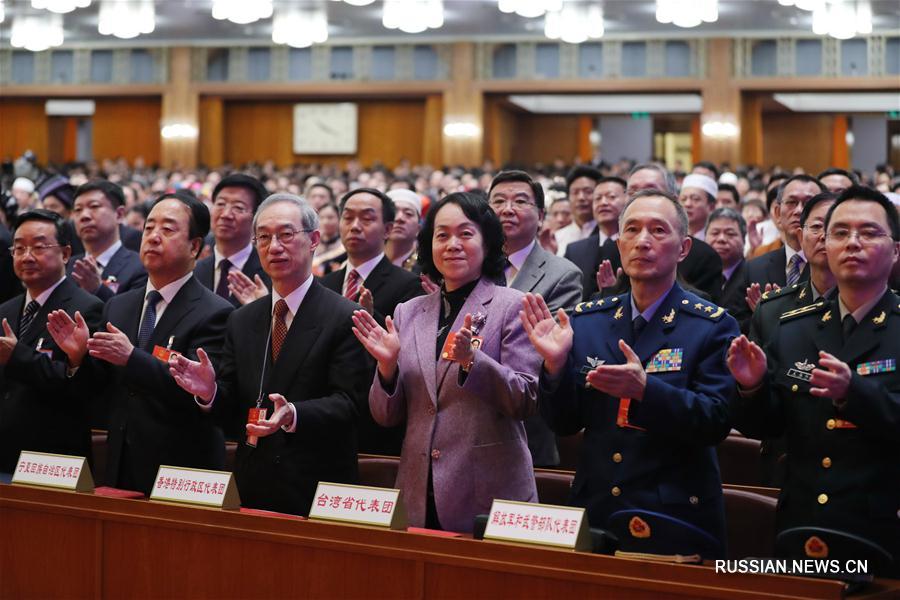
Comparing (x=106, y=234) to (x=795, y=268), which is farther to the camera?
(x=106, y=234)

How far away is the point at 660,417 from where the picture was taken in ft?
8.05

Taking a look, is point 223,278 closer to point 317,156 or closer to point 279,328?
point 279,328

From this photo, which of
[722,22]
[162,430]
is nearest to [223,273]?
[162,430]

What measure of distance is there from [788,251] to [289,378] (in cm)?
237

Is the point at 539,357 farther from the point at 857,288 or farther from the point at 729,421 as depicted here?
the point at 857,288

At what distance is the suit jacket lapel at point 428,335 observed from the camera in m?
2.85

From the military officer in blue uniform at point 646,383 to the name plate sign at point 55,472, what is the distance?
4.06ft

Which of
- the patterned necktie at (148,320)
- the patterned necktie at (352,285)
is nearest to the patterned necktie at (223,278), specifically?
the patterned necktie at (352,285)

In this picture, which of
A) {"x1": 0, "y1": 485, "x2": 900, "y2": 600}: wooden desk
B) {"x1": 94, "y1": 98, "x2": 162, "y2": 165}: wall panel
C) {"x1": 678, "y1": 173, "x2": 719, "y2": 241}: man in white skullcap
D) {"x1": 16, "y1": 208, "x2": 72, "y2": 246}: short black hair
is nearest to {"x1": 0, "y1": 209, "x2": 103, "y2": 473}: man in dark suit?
{"x1": 16, "y1": 208, "x2": 72, "y2": 246}: short black hair

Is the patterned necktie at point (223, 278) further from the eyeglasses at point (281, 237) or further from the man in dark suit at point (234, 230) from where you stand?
the eyeglasses at point (281, 237)

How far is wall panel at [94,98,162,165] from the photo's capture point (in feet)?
66.8

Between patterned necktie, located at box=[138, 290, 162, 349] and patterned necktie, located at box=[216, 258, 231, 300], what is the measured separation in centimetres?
91

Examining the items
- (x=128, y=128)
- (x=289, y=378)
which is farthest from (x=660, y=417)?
(x=128, y=128)

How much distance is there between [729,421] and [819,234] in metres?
1.15
